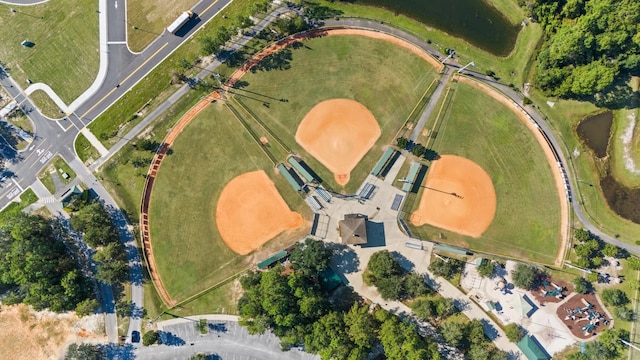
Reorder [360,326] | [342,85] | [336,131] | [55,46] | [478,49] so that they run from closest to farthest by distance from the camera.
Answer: [360,326], [336,131], [342,85], [55,46], [478,49]

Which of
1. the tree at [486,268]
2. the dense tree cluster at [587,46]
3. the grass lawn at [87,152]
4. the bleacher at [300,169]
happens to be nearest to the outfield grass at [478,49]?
the dense tree cluster at [587,46]

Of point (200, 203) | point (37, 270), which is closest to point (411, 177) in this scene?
point (200, 203)

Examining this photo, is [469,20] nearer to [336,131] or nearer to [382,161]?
[382,161]

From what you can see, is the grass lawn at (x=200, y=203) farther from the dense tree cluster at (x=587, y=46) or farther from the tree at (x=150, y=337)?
the dense tree cluster at (x=587, y=46)

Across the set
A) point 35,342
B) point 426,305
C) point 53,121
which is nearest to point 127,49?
point 53,121

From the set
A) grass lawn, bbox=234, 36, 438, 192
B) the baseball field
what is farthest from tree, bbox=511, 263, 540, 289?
the baseball field

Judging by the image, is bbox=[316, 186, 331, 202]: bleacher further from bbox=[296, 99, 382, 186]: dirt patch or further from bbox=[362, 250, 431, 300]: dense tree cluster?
bbox=[362, 250, 431, 300]: dense tree cluster
